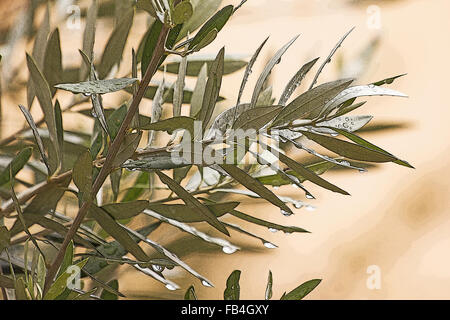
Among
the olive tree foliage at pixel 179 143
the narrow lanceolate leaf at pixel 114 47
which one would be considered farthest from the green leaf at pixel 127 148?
the narrow lanceolate leaf at pixel 114 47

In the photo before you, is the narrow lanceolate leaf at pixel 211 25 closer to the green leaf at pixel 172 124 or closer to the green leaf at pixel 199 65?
the green leaf at pixel 172 124

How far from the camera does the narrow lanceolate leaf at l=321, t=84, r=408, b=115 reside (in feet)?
0.57

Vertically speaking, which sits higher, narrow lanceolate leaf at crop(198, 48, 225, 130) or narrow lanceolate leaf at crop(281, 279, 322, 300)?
narrow lanceolate leaf at crop(198, 48, 225, 130)

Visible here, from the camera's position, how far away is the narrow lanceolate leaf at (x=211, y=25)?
184mm

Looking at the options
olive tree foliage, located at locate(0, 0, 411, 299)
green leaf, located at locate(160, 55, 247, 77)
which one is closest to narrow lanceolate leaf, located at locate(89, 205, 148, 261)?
olive tree foliage, located at locate(0, 0, 411, 299)

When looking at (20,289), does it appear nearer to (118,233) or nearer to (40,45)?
(118,233)

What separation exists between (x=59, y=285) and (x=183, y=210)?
64 millimetres

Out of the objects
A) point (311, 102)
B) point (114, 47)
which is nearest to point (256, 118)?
point (311, 102)

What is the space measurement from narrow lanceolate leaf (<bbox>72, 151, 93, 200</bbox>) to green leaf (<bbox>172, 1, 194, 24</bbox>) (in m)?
0.06

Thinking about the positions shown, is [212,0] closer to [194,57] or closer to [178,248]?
[194,57]

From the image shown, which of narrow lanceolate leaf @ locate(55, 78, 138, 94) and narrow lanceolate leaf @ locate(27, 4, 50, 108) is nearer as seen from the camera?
narrow lanceolate leaf @ locate(55, 78, 138, 94)

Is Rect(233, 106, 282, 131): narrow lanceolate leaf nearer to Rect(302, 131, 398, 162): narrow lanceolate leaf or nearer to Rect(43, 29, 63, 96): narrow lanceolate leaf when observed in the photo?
Rect(302, 131, 398, 162): narrow lanceolate leaf

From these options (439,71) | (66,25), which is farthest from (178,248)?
(439,71)

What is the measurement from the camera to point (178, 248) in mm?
424
